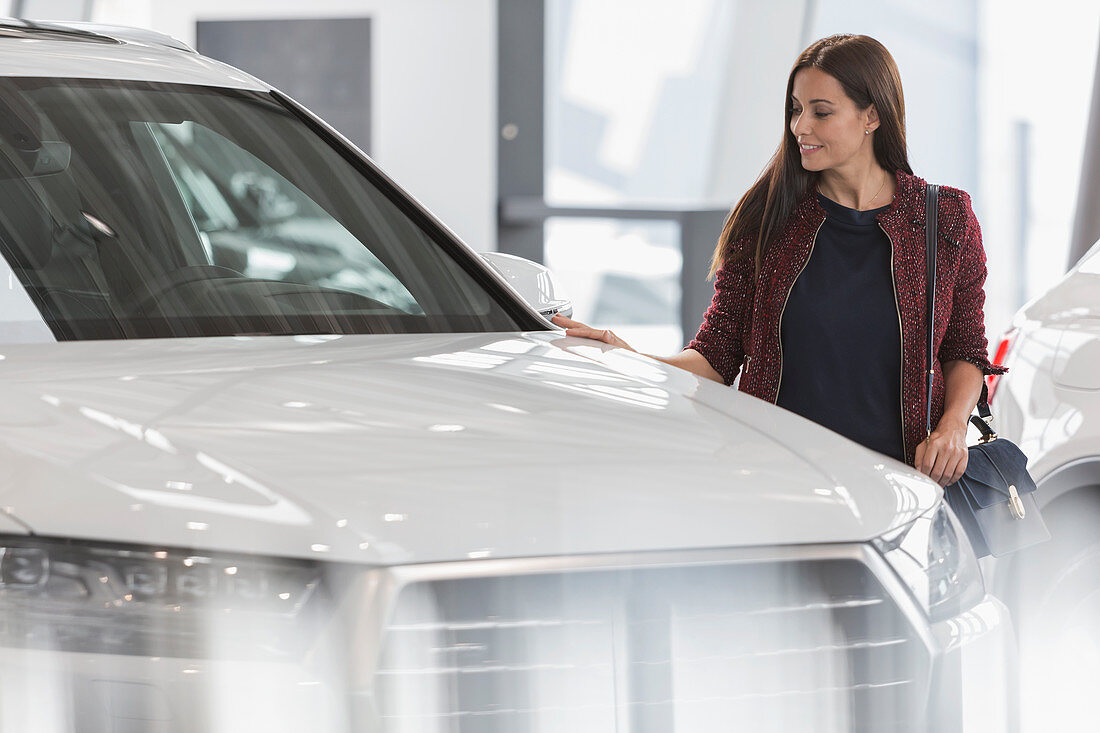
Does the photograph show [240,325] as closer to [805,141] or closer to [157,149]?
[157,149]

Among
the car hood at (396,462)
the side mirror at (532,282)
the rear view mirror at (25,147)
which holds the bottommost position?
the car hood at (396,462)

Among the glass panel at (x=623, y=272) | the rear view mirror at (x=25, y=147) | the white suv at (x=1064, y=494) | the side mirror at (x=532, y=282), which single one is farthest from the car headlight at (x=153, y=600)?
the glass panel at (x=623, y=272)

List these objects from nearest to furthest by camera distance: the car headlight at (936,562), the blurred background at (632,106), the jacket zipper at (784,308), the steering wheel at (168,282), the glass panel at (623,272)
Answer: the car headlight at (936,562), the steering wheel at (168,282), the jacket zipper at (784,308), the blurred background at (632,106), the glass panel at (623,272)

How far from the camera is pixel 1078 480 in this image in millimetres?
2617

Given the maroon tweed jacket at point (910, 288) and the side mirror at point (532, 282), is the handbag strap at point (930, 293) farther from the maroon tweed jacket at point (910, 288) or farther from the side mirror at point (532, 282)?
the side mirror at point (532, 282)

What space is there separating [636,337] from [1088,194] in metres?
3.81

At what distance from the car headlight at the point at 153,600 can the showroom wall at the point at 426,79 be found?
6678mm

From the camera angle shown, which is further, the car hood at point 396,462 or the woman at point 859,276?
the woman at point 859,276

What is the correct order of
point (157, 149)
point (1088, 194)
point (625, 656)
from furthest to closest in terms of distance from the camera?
point (1088, 194) < point (157, 149) < point (625, 656)

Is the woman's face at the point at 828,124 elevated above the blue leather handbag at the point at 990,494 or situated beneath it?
elevated above

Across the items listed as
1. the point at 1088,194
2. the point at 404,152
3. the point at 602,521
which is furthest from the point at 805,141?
the point at 404,152

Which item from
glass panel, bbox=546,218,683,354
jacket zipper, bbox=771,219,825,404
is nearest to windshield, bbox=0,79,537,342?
jacket zipper, bbox=771,219,825,404

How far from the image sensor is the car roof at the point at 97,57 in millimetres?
2049

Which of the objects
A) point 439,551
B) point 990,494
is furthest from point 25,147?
point 990,494
